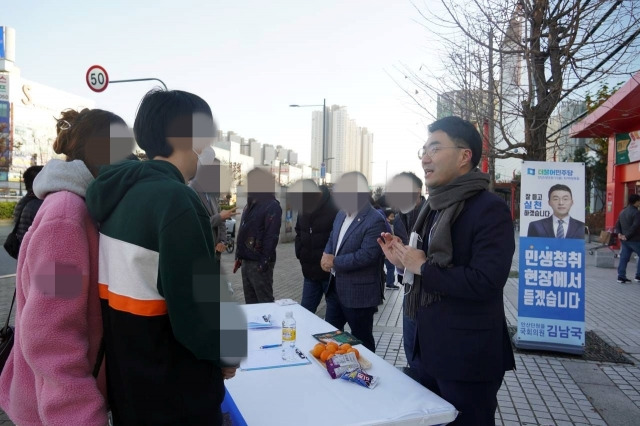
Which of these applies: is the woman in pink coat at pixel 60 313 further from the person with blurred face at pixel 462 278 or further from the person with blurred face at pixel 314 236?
the person with blurred face at pixel 314 236

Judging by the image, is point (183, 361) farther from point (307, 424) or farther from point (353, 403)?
point (353, 403)

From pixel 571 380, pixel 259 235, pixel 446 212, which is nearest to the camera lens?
pixel 446 212

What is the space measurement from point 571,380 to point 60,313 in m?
4.31

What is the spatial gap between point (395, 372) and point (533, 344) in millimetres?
3165

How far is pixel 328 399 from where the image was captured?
6.37 ft

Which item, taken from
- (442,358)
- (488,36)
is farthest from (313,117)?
(442,358)

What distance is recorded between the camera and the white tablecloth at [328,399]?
5.84 feet

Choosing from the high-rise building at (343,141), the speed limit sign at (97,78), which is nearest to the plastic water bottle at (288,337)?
the speed limit sign at (97,78)

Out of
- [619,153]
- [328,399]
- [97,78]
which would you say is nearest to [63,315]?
[328,399]

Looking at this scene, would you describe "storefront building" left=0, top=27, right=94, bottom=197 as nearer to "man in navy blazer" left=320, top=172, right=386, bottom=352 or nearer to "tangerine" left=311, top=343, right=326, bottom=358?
"man in navy blazer" left=320, top=172, right=386, bottom=352

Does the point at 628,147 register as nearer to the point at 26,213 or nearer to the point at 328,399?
the point at 328,399

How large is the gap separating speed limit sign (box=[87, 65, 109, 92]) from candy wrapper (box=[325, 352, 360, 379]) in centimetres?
1393

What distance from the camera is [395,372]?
7.41 feet

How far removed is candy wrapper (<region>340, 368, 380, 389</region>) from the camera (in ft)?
6.80
